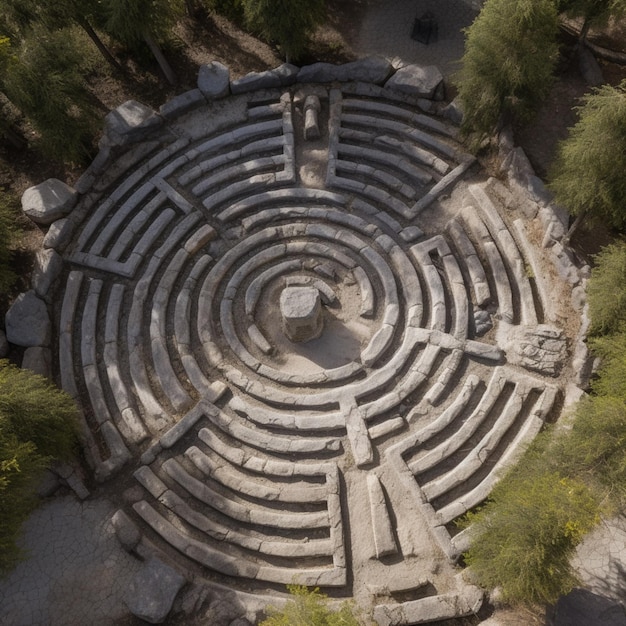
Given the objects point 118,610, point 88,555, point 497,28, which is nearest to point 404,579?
point 118,610

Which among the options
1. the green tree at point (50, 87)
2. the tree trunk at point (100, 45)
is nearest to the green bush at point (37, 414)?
the green tree at point (50, 87)

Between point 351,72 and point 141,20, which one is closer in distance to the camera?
point 141,20

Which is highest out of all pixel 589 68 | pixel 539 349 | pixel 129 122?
pixel 589 68

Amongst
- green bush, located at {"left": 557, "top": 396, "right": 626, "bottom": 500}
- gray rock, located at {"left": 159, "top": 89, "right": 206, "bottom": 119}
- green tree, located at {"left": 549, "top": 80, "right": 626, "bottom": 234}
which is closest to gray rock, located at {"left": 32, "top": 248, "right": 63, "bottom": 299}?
gray rock, located at {"left": 159, "top": 89, "right": 206, "bottom": 119}

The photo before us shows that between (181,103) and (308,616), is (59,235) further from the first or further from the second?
(308,616)

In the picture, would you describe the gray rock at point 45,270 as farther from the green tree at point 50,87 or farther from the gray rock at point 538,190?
the gray rock at point 538,190

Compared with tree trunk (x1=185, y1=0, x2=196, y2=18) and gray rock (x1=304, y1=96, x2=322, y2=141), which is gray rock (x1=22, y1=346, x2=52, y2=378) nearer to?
gray rock (x1=304, y1=96, x2=322, y2=141)

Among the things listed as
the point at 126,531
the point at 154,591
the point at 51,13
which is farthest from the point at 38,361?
the point at 51,13
